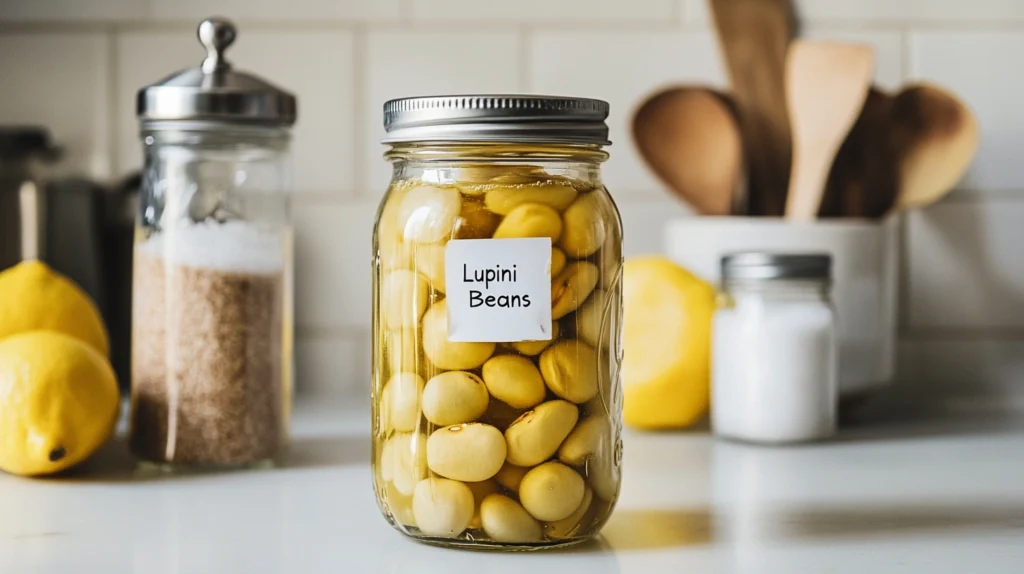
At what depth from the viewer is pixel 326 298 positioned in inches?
43.5

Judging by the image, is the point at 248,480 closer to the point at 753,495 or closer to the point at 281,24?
the point at 753,495

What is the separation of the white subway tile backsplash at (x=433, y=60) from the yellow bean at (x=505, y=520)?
0.64 metres

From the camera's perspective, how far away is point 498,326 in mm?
492

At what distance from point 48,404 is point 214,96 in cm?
22

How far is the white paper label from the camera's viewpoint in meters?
0.49

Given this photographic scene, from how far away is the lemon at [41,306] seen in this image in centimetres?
78

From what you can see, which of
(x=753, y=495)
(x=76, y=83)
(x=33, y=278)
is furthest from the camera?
(x=76, y=83)

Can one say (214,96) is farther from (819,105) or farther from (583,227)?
(819,105)

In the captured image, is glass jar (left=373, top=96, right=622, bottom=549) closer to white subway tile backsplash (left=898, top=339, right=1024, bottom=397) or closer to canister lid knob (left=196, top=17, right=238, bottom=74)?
canister lid knob (left=196, top=17, right=238, bottom=74)

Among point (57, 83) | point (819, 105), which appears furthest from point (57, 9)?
point (819, 105)

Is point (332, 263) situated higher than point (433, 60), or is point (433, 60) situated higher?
point (433, 60)

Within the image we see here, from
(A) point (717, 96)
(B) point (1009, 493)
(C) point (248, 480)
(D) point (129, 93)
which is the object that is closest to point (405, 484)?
(C) point (248, 480)

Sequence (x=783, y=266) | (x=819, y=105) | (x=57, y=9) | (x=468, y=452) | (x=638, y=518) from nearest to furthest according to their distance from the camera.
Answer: (x=468, y=452)
(x=638, y=518)
(x=783, y=266)
(x=819, y=105)
(x=57, y=9)

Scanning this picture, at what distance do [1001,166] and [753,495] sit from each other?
618mm
